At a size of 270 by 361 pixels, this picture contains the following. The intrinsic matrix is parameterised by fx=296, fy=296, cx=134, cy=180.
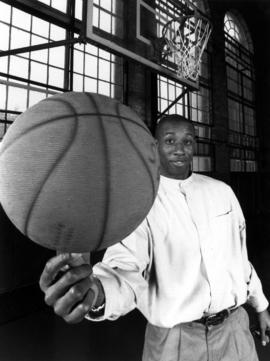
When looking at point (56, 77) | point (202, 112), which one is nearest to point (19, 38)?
point (56, 77)

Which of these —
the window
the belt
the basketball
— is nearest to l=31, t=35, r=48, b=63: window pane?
the window

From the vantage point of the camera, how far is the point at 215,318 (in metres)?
1.09

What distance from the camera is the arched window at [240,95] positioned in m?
7.80

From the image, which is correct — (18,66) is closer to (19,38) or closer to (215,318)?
(19,38)

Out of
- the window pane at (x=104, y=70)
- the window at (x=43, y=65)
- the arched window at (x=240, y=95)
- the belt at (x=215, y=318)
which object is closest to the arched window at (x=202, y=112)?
the arched window at (x=240, y=95)

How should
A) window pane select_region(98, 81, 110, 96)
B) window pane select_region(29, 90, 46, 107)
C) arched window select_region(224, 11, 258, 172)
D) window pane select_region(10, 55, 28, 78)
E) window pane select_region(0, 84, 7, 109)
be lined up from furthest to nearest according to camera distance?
arched window select_region(224, 11, 258, 172), window pane select_region(98, 81, 110, 96), window pane select_region(29, 90, 46, 107), window pane select_region(10, 55, 28, 78), window pane select_region(0, 84, 7, 109)

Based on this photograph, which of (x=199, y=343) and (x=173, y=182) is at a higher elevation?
(x=173, y=182)

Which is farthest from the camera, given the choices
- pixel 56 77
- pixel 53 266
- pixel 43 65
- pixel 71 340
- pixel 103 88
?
pixel 103 88

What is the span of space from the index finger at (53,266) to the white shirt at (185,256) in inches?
14.6

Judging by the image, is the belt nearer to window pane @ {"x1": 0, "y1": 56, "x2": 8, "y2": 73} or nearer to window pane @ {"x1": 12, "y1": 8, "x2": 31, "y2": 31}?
window pane @ {"x1": 0, "y1": 56, "x2": 8, "y2": 73}

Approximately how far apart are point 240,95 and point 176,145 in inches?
315

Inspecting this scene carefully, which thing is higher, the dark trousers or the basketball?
the basketball

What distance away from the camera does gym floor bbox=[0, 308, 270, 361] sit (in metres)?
1.94

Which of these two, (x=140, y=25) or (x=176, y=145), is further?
(x=140, y=25)
